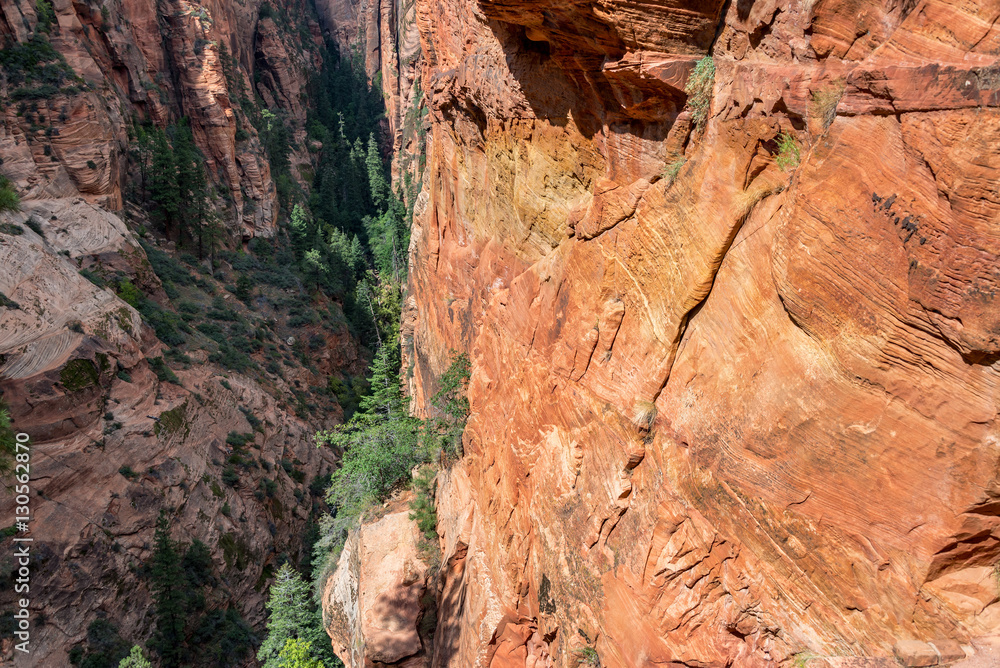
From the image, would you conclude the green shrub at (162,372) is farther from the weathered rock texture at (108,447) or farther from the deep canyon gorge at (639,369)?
the weathered rock texture at (108,447)

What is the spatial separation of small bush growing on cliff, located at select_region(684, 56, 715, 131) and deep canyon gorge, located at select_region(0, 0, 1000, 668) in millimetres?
48

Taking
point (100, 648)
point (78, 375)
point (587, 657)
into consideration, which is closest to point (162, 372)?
point (78, 375)

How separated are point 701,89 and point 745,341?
419 cm

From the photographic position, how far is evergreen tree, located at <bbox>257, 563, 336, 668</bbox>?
21.0 metres

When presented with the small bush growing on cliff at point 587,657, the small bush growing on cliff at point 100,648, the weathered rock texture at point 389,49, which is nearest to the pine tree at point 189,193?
the weathered rock texture at point 389,49

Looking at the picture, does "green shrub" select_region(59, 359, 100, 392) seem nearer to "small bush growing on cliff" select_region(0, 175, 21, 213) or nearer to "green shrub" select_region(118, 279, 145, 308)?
"green shrub" select_region(118, 279, 145, 308)

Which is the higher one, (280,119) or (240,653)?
(280,119)

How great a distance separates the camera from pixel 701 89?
29.3 ft

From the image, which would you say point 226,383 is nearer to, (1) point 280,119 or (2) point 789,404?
(2) point 789,404

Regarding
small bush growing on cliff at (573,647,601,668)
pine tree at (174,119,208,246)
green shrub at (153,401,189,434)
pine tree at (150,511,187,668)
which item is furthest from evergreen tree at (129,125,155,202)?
small bush growing on cliff at (573,647,601,668)

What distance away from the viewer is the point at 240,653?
24203mm

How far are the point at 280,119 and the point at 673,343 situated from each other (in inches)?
2696

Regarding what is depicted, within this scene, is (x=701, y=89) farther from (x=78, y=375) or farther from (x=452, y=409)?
(x=78, y=375)

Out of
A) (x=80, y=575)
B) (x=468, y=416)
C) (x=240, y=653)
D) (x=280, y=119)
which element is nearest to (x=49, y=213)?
(x=80, y=575)
